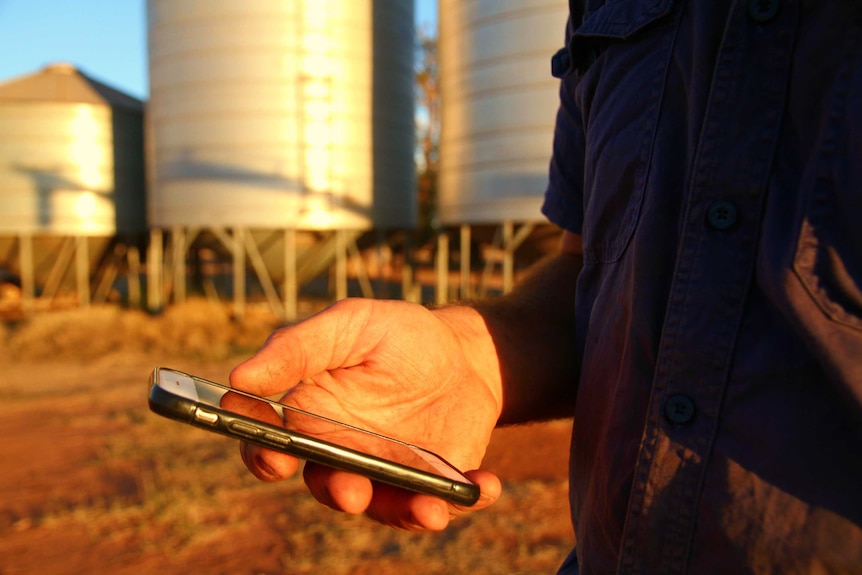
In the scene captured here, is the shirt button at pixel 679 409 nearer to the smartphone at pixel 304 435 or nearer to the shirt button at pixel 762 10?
the smartphone at pixel 304 435

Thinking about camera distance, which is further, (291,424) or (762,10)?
(291,424)

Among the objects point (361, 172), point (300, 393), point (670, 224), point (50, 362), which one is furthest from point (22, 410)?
point (670, 224)

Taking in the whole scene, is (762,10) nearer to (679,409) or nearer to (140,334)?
(679,409)

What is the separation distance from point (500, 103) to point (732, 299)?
8.27 m

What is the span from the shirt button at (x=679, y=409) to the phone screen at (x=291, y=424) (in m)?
0.32

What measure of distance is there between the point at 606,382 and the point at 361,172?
32.9 feet

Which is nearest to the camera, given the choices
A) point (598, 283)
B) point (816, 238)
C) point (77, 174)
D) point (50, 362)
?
point (816, 238)

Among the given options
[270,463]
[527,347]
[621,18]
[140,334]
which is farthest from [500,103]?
[270,463]

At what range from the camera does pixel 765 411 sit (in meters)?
0.75

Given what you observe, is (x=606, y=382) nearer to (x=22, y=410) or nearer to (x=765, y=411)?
(x=765, y=411)

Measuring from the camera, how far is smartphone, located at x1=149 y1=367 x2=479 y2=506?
0.88 m

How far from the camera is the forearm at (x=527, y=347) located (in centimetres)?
128

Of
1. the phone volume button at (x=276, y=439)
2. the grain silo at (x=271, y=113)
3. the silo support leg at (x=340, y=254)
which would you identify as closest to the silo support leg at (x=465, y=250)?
the grain silo at (x=271, y=113)

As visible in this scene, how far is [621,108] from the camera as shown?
3.29 feet
